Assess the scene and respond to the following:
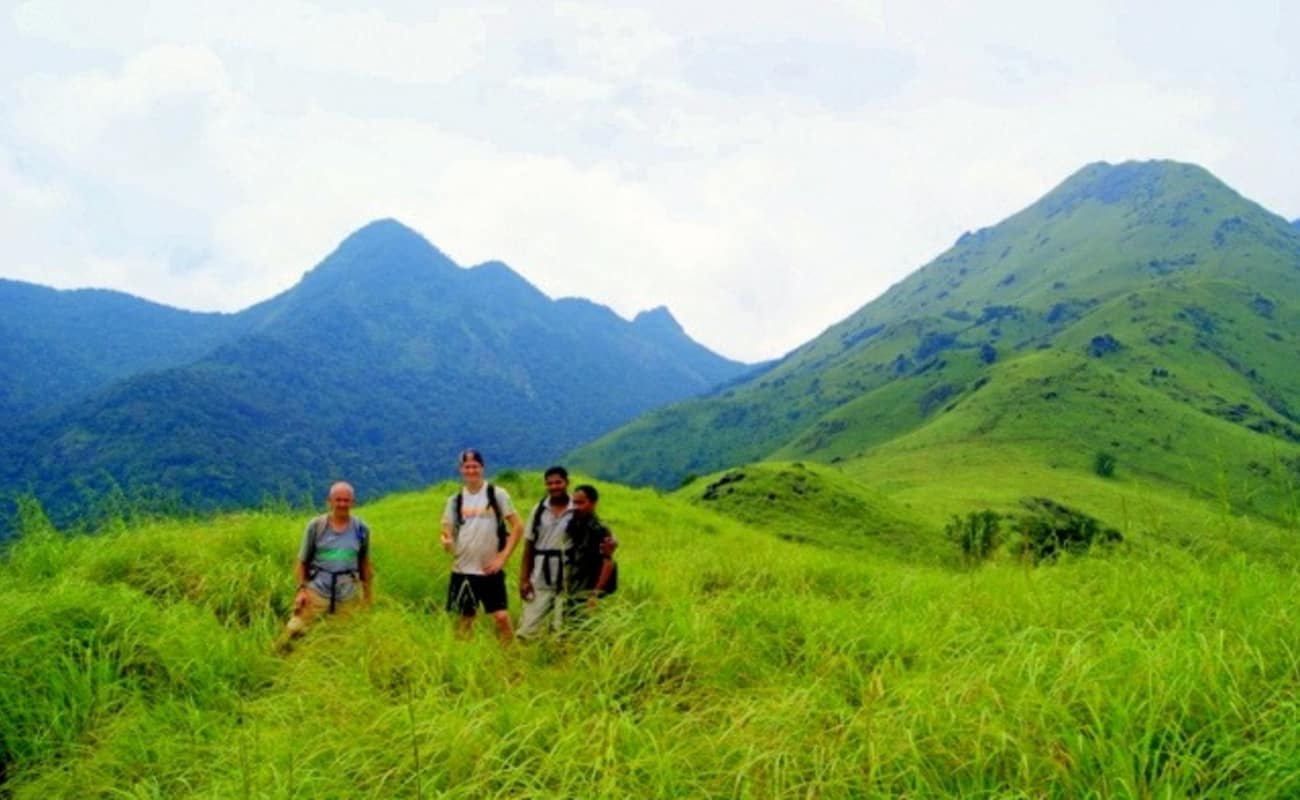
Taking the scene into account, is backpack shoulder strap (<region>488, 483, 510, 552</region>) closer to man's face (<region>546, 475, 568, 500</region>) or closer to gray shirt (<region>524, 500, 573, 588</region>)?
gray shirt (<region>524, 500, 573, 588</region>)

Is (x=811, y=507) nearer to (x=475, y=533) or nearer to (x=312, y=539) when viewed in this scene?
(x=475, y=533)

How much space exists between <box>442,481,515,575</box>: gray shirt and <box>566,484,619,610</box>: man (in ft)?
3.96

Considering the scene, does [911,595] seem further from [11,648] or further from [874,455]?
[874,455]

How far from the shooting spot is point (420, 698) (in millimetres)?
6164

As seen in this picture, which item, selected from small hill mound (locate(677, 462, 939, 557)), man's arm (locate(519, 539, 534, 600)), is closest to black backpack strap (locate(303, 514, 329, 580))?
man's arm (locate(519, 539, 534, 600))

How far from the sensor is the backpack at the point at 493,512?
9906 millimetres

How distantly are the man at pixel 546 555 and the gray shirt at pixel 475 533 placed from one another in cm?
61

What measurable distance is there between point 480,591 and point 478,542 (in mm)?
542

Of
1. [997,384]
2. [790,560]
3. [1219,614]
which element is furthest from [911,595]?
[997,384]

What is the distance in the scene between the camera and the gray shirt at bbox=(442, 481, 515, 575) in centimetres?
972

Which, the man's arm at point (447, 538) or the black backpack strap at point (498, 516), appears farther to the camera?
the black backpack strap at point (498, 516)

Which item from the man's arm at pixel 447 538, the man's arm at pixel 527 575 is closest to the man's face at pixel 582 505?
the man's arm at pixel 527 575

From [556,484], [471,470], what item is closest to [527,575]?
[556,484]

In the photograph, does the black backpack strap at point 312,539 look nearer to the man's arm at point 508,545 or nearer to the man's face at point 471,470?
the man's face at point 471,470
